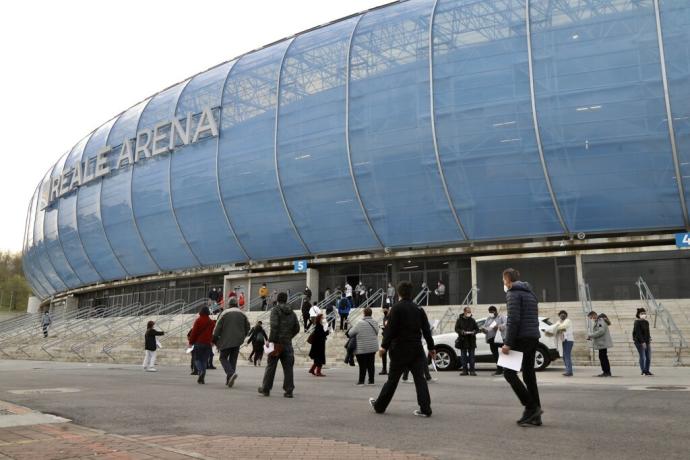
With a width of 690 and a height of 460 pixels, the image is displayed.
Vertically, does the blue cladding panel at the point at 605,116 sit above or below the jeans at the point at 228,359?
above

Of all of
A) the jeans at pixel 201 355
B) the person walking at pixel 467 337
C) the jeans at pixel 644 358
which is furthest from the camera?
the person walking at pixel 467 337

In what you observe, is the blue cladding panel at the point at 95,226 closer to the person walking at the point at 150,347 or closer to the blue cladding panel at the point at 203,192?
the blue cladding panel at the point at 203,192

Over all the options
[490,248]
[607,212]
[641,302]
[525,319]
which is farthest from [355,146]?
[525,319]

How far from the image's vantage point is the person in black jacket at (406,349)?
7.14 m

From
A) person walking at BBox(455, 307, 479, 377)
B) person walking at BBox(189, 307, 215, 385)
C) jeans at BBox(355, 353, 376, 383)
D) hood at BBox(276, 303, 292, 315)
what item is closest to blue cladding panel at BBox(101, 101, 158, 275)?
person walking at BBox(189, 307, 215, 385)

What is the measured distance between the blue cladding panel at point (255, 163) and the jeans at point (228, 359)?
24973 mm

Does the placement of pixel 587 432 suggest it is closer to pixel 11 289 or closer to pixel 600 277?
pixel 600 277

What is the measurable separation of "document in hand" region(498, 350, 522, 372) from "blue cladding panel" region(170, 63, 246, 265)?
3434 cm

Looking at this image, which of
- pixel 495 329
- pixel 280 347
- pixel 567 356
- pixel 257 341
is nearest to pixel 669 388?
pixel 567 356

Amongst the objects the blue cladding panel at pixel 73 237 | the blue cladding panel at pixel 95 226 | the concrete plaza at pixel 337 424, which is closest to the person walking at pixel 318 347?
the concrete plaza at pixel 337 424

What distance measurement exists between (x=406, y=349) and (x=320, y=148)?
28472 mm

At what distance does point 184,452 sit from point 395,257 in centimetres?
3007

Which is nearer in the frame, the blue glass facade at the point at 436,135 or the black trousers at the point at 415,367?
the black trousers at the point at 415,367

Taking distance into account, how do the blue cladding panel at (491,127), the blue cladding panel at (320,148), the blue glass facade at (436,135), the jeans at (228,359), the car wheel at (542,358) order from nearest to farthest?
1. the jeans at (228,359)
2. the car wheel at (542,358)
3. the blue glass facade at (436,135)
4. the blue cladding panel at (491,127)
5. the blue cladding panel at (320,148)
